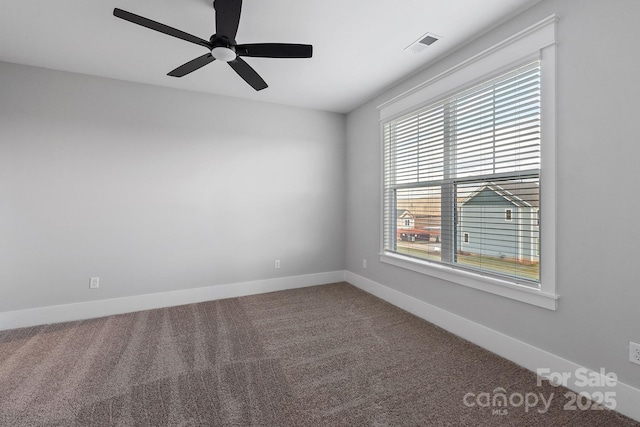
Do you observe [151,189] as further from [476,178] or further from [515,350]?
[515,350]

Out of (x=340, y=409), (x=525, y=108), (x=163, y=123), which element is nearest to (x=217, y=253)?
(x=163, y=123)

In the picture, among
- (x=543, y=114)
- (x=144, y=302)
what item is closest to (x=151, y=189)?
(x=144, y=302)

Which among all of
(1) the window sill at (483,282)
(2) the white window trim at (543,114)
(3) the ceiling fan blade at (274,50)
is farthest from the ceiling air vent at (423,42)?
(1) the window sill at (483,282)

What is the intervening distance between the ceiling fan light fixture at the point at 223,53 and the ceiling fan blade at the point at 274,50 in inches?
1.8

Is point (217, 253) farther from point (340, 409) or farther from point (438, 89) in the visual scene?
point (438, 89)

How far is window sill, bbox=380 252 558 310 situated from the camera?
1.99 meters

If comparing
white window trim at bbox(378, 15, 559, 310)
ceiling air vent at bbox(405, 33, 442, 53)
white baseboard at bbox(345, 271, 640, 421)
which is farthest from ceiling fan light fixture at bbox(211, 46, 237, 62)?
white baseboard at bbox(345, 271, 640, 421)

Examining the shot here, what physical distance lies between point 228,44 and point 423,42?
1.69 metres

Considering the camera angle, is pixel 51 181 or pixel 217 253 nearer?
pixel 51 181

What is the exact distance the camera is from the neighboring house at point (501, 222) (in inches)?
82.5

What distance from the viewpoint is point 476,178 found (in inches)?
97.7

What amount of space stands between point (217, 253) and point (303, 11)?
288 cm

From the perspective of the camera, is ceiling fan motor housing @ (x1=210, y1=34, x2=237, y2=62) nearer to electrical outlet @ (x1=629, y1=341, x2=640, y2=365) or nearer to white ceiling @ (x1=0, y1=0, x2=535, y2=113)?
white ceiling @ (x1=0, y1=0, x2=535, y2=113)

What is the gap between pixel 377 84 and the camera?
133 inches
